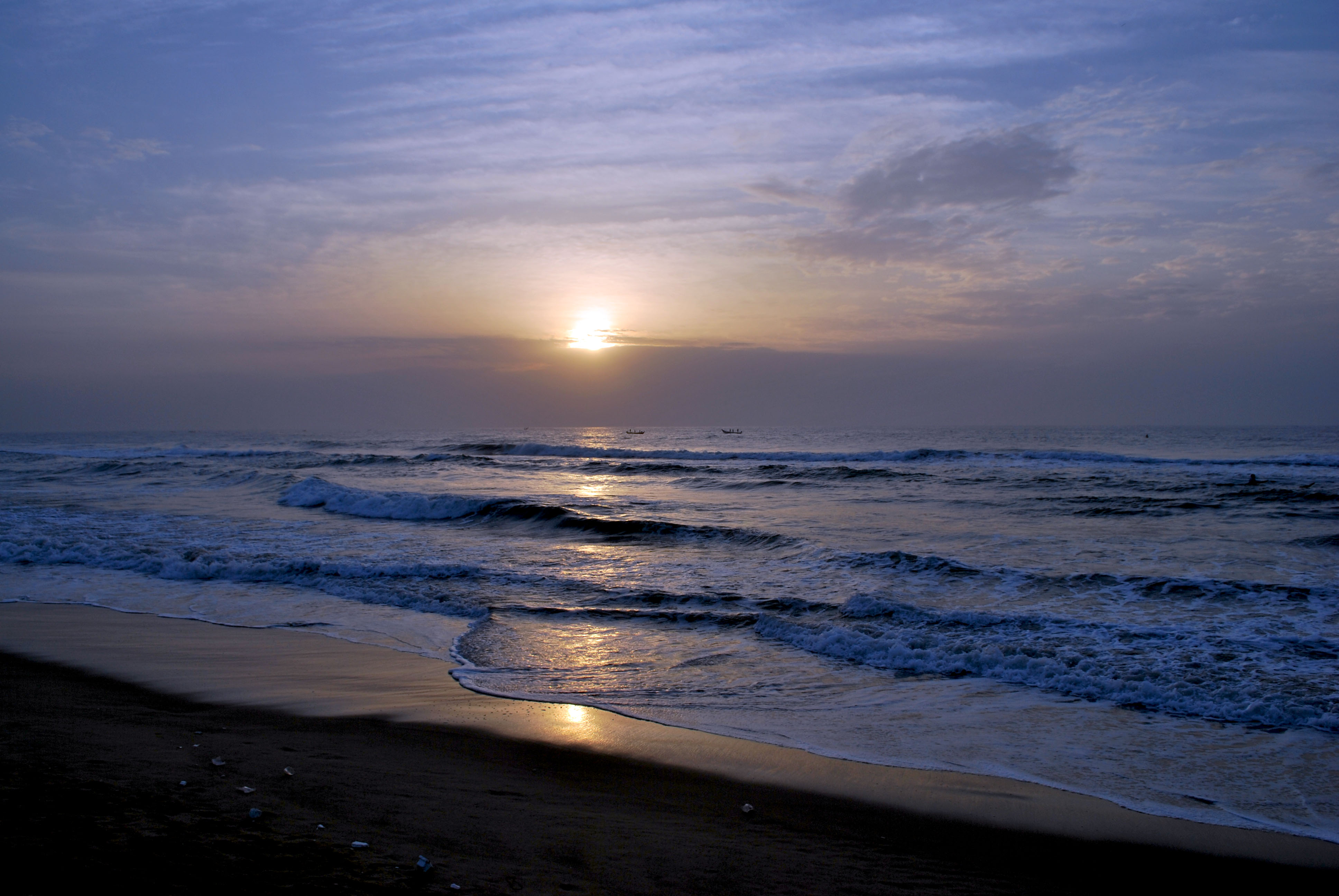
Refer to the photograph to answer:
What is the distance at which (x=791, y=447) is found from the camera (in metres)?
61.5

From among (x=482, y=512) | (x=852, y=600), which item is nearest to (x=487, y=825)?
(x=852, y=600)

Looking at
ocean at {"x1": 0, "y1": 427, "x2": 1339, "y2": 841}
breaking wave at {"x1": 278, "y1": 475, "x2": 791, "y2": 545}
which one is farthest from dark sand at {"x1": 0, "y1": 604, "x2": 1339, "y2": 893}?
breaking wave at {"x1": 278, "y1": 475, "x2": 791, "y2": 545}

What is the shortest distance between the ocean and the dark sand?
0.77 metres

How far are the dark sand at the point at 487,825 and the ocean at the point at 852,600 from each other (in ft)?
2.52

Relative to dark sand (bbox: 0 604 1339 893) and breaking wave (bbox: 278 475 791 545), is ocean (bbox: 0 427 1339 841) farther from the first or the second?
dark sand (bbox: 0 604 1339 893)

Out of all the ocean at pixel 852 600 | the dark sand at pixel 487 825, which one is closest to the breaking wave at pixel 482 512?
the ocean at pixel 852 600

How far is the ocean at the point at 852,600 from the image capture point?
5.89m

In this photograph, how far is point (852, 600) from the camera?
32.7 feet

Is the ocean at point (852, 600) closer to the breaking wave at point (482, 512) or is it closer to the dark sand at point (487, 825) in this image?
the breaking wave at point (482, 512)

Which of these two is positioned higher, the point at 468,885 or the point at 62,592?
the point at 468,885

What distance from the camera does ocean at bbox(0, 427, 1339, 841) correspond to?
5895mm

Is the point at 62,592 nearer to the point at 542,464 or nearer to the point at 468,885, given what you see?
the point at 468,885

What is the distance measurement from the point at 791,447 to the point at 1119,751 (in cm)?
5633

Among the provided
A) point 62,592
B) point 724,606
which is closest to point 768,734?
point 724,606
